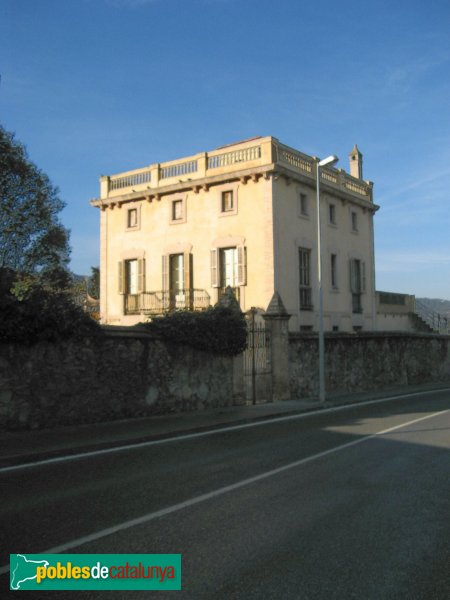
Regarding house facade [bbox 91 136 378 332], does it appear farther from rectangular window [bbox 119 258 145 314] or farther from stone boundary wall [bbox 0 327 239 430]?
stone boundary wall [bbox 0 327 239 430]

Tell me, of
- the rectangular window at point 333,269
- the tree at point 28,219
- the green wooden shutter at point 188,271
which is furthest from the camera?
the rectangular window at point 333,269

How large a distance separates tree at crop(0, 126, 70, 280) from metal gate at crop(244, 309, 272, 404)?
31.0 feet

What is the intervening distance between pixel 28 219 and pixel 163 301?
8904mm

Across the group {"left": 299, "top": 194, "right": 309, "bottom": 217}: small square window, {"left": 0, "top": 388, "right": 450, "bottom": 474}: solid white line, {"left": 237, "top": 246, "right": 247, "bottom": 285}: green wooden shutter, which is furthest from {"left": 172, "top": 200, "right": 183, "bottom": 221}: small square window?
{"left": 0, "top": 388, "right": 450, "bottom": 474}: solid white line

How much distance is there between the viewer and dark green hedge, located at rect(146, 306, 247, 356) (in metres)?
14.5

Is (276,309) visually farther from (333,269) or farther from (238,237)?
(333,269)

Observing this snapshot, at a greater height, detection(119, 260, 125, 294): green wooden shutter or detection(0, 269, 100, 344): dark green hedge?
detection(119, 260, 125, 294): green wooden shutter

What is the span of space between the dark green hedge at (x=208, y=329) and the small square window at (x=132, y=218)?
16.4 meters

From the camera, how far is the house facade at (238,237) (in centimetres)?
2684

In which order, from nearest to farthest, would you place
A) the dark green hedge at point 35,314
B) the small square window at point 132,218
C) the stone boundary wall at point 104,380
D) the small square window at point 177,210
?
the dark green hedge at point 35,314, the stone boundary wall at point 104,380, the small square window at point 177,210, the small square window at point 132,218

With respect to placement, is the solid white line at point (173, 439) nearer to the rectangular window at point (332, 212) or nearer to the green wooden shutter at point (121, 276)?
the rectangular window at point (332, 212)

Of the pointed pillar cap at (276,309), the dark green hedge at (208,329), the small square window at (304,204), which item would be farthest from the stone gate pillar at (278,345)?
the small square window at (304,204)

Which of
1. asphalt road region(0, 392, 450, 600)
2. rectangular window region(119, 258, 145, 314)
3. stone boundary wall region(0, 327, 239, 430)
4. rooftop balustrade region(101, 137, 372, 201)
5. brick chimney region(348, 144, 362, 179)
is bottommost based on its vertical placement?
asphalt road region(0, 392, 450, 600)

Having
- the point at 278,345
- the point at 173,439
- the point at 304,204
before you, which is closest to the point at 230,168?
the point at 304,204
